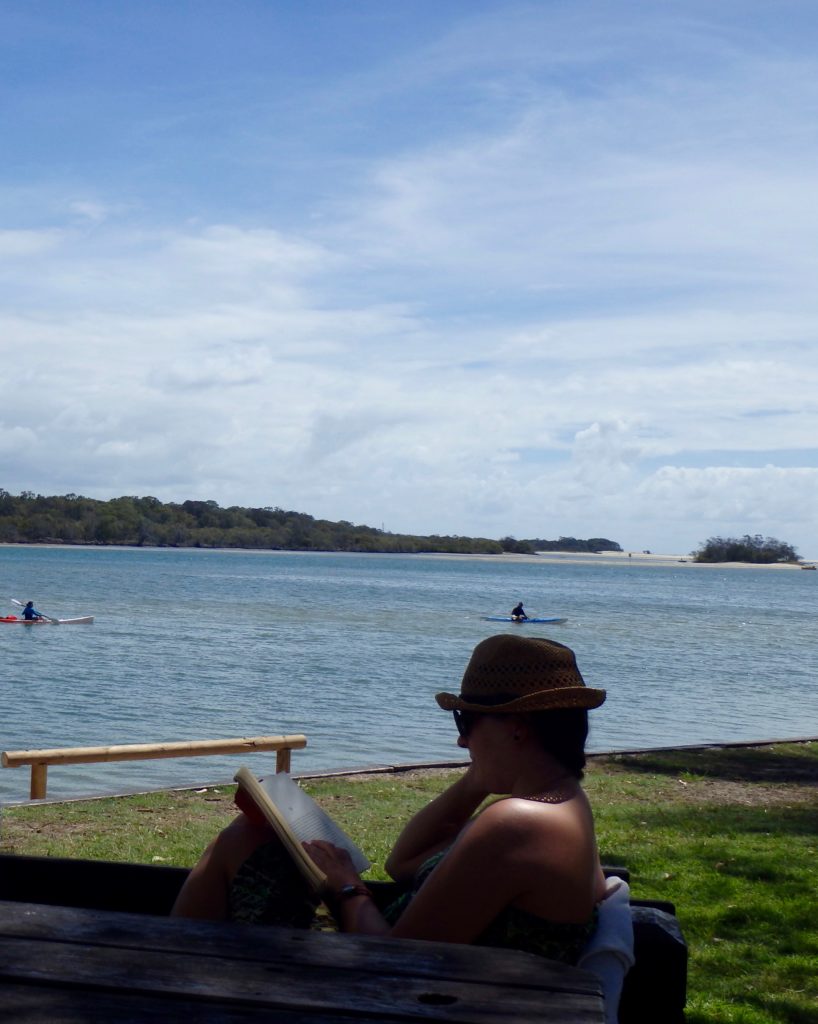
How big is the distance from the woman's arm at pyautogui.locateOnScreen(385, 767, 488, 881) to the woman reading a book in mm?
32

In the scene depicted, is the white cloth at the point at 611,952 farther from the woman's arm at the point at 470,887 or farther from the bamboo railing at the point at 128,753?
the bamboo railing at the point at 128,753

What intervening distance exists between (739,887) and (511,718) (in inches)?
178

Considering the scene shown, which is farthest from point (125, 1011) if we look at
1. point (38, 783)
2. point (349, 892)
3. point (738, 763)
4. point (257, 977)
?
point (738, 763)

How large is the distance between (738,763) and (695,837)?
3.86 meters

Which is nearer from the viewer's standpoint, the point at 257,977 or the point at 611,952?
the point at 257,977

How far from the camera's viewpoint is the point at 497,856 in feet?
8.58

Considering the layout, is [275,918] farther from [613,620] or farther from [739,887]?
[613,620]

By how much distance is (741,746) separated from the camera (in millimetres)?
12992

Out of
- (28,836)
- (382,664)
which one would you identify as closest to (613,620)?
(382,664)

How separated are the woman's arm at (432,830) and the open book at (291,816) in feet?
0.53

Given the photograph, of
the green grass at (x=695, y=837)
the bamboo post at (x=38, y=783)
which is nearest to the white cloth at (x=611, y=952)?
the green grass at (x=695, y=837)

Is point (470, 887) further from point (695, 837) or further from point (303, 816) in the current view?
point (695, 837)

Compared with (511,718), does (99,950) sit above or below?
below

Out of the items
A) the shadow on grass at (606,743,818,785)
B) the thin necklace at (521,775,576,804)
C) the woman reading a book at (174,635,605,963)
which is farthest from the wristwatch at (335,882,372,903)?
the shadow on grass at (606,743,818,785)
